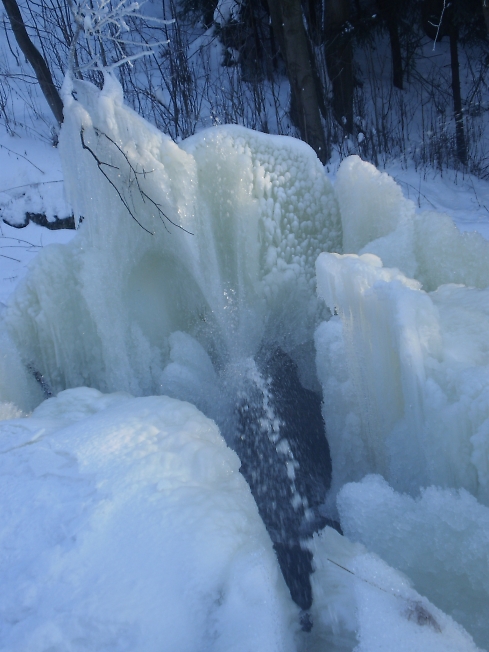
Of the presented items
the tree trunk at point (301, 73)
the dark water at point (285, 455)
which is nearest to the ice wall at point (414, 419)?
the dark water at point (285, 455)

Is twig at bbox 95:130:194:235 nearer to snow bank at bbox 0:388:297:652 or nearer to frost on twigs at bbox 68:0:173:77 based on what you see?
frost on twigs at bbox 68:0:173:77

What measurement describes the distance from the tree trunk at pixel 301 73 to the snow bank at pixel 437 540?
14.9ft

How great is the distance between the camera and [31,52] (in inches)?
210

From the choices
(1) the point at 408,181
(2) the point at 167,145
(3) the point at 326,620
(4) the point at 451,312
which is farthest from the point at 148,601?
(1) the point at 408,181

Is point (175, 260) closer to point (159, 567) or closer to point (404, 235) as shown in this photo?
point (404, 235)

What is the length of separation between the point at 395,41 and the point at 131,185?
20.5ft

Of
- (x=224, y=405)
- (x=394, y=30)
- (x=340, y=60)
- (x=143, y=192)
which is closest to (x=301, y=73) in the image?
(x=340, y=60)

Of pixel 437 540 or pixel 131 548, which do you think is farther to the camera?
pixel 437 540

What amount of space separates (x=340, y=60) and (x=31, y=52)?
338cm

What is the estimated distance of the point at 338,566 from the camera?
4.33ft

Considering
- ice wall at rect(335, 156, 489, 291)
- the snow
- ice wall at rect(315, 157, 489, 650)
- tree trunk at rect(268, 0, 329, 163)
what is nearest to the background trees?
tree trunk at rect(268, 0, 329, 163)

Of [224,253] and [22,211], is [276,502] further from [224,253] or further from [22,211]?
[22,211]

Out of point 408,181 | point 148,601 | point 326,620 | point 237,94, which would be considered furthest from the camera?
point 237,94

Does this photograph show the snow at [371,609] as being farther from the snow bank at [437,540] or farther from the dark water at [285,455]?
the dark water at [285,455]
